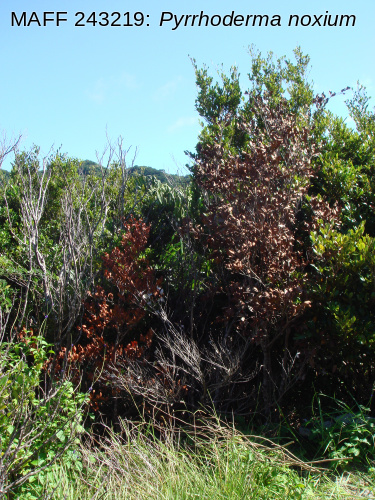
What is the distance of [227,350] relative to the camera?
4469 millimetres

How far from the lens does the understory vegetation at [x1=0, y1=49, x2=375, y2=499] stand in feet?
11.2

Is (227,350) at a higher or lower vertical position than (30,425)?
higher

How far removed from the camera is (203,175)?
5.45 meters

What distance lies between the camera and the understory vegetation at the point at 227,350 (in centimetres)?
342

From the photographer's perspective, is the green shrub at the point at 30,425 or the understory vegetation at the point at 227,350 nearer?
the green shrub at the point at 30,425

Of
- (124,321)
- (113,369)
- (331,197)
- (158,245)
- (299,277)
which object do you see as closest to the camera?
(299,277)

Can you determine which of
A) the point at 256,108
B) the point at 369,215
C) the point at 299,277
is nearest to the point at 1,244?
the point at 256,108

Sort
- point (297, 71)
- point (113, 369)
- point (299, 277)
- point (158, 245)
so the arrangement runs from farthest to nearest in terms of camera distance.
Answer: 1. point (297, 71)
2. point (158, 245)
3. point (113, 369)
4. point (299, 277)

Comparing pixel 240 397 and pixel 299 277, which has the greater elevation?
pixel 299 277

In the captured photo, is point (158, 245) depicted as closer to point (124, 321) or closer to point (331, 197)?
point (124, 321)

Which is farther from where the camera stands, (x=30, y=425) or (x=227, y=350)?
(x=227, y=350)

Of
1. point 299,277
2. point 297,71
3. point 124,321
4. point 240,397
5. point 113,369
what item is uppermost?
point 297,71

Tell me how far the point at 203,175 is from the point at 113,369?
2460 millimetres

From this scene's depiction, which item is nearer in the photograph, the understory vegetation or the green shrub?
the green shrub
